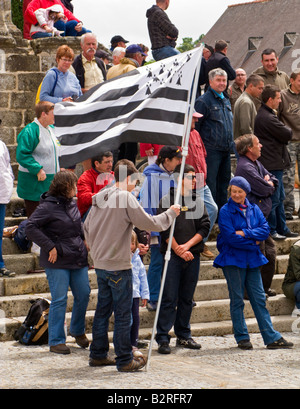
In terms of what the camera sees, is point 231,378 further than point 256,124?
No

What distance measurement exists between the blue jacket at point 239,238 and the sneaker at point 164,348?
1.06 meters

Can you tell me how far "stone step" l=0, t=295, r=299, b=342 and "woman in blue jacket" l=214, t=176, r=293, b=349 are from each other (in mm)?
708

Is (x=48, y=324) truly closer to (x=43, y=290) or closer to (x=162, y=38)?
(x=43, y=290)

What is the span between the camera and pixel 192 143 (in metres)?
11.1

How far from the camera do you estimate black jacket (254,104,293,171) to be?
12023mm

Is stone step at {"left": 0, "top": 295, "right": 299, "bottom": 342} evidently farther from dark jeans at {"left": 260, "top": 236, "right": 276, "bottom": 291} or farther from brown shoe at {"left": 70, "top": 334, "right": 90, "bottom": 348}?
brown shoe at {"left": 70, "top": 334, "right": 90, "bottom": 348}

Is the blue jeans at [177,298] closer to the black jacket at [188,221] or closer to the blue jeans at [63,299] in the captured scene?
the black jacket at [188,221]

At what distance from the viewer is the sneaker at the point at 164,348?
925 cm

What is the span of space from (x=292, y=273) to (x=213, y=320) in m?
1.13

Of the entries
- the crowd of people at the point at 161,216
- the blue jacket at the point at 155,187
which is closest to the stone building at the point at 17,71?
the crowd of people at the point at 161,216

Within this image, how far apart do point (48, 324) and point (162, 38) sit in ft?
21.7

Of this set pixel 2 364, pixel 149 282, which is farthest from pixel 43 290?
pixel 2 364

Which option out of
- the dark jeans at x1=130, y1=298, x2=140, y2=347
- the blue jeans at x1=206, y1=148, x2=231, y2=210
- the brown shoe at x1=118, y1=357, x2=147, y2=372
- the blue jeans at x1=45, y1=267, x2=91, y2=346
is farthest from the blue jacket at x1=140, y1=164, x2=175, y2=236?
the brown shoe at x1=118, y1=357, x2=147, y2=372

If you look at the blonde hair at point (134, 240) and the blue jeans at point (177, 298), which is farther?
the blue jeans at point (177, 298)
